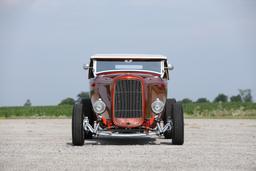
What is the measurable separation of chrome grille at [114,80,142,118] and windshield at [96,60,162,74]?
1247 mm

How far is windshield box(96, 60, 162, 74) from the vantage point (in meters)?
16.6

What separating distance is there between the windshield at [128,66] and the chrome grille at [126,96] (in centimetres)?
125

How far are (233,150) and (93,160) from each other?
388 cm

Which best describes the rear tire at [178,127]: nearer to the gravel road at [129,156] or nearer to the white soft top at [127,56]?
the gravel road at [129,156]

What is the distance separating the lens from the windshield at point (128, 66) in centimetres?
1661

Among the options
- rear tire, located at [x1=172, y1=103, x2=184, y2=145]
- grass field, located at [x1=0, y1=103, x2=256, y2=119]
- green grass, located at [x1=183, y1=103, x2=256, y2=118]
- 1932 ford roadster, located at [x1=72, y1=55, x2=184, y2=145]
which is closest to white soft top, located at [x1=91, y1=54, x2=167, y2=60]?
1932 ford roadster, located at [x1=72, y1=55, x2=184, y2=145]

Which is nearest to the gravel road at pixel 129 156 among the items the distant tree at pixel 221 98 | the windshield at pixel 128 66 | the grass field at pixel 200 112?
the windshield at pixel 128 66

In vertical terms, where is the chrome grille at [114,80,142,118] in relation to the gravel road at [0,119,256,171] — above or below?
above

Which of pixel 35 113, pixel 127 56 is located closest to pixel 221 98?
pixel 35 113

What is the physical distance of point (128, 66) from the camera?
1667cm

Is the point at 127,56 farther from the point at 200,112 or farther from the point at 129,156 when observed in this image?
the point at 200,112

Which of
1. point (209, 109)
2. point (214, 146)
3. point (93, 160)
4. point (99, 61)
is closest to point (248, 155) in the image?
point (214, 146)

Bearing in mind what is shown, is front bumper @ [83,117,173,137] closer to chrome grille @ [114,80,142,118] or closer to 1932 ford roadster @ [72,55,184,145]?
1932 ford roadster @ [72,55,184,145]

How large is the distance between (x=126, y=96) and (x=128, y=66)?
157 centimetres
